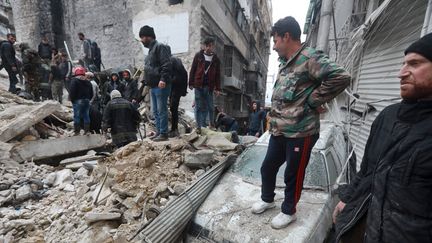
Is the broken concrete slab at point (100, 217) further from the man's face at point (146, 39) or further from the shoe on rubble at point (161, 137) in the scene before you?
the man's face at point (146, 39)

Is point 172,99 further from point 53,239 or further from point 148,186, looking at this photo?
point 53,239

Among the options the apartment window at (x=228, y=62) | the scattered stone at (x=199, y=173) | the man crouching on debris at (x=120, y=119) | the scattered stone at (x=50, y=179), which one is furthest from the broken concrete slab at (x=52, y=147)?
the apartment window at (x=228, y=62)

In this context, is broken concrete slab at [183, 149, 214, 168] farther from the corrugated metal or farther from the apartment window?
the apartment window

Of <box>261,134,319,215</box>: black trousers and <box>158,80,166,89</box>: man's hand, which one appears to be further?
<box>158,80,166,89</box>: man's hand

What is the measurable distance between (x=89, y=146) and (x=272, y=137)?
4.94 meters

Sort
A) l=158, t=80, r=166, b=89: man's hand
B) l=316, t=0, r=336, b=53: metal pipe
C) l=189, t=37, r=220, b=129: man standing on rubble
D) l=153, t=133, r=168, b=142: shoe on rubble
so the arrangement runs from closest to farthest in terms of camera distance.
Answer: l=158, t=80, r=166, b=89: man's hand
l=153, t=133, r=168, b=142: shoe on rubble
l=189, t=37, r=220, b=129: man standing on rubble
l=316, t=0, r=336, b=53: metal pipe

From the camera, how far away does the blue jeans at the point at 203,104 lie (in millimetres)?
5509

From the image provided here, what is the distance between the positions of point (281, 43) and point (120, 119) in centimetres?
375

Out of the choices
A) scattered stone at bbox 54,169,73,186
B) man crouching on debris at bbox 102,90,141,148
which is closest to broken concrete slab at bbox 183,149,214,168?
man crouching on debris at bbox 102,90,141,148

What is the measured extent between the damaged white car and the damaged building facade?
784 centimetres

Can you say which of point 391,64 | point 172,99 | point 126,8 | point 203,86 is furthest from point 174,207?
point 126,8

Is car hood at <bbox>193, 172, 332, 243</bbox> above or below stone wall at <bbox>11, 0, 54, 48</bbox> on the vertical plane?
below

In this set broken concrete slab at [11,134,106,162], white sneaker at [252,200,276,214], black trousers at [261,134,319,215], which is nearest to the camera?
black trousers at [261,134,319,215]

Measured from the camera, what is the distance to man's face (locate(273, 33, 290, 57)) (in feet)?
6.94
